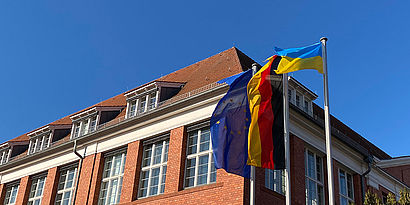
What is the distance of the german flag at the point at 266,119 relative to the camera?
42.1 ft

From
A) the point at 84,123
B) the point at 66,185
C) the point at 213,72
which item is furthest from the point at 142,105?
the point at 66,185

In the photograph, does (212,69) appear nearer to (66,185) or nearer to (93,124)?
(93,124)

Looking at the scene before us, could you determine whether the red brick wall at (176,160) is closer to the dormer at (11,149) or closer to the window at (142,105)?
the window at (142,105)

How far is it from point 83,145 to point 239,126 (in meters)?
12.6

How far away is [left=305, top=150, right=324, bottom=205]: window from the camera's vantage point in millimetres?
19594

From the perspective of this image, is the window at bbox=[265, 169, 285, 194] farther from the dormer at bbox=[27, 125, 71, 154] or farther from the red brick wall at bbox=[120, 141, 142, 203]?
the dormer at bbox=[27, 125, 71, 154]

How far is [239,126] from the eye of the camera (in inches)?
536

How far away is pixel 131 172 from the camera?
20.7 meters

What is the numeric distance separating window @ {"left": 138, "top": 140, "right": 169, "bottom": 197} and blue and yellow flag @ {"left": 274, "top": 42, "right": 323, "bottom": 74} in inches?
343

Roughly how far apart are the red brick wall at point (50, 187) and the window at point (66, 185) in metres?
0.25

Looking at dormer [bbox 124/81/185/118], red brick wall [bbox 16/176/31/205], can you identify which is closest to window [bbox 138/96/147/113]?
dormer [bbox 124/81/185/118]

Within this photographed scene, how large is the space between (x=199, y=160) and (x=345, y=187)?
24.8ft

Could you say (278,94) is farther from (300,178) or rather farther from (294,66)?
(300,178)

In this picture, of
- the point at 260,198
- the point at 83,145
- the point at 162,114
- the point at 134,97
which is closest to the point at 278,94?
the point at 260,198
